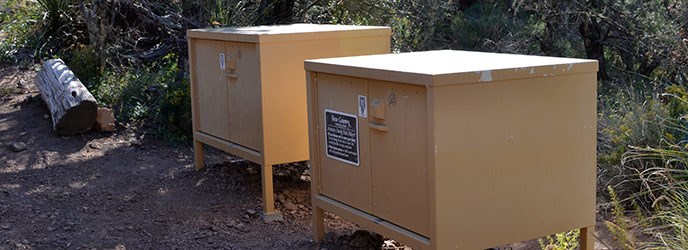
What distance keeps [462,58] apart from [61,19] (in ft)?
24.3

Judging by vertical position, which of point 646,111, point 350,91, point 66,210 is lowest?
point 66,210

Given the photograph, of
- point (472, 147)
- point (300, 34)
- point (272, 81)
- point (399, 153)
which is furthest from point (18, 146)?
point (472, 147)

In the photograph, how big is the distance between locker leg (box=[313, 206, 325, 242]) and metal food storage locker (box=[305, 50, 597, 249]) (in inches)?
23.5

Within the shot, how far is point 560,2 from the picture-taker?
1082 cm

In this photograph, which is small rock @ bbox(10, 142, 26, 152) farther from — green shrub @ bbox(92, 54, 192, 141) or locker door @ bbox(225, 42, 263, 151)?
locker door @ bbox(225, 42, 263, 151)

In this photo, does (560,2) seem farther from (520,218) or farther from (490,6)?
(520,218)

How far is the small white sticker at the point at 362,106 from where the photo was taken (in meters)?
5.08

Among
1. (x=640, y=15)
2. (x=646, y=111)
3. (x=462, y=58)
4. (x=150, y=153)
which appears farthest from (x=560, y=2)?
(x=462, y=58)

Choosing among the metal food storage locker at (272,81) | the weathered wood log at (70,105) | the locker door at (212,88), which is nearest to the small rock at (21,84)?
the weathered wood log at (70,105)

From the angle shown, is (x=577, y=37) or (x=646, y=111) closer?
(x=646, y=111)

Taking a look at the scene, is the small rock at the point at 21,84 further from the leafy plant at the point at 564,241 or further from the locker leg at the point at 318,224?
the leafy plant at the point at 564,241

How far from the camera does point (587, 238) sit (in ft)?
16.7

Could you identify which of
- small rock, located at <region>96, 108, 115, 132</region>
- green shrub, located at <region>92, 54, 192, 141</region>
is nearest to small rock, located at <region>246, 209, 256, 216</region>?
green shrub, located at <region>92, 54, 192, 141</region>

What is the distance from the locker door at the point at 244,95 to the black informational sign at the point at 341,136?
1095 millimetres
